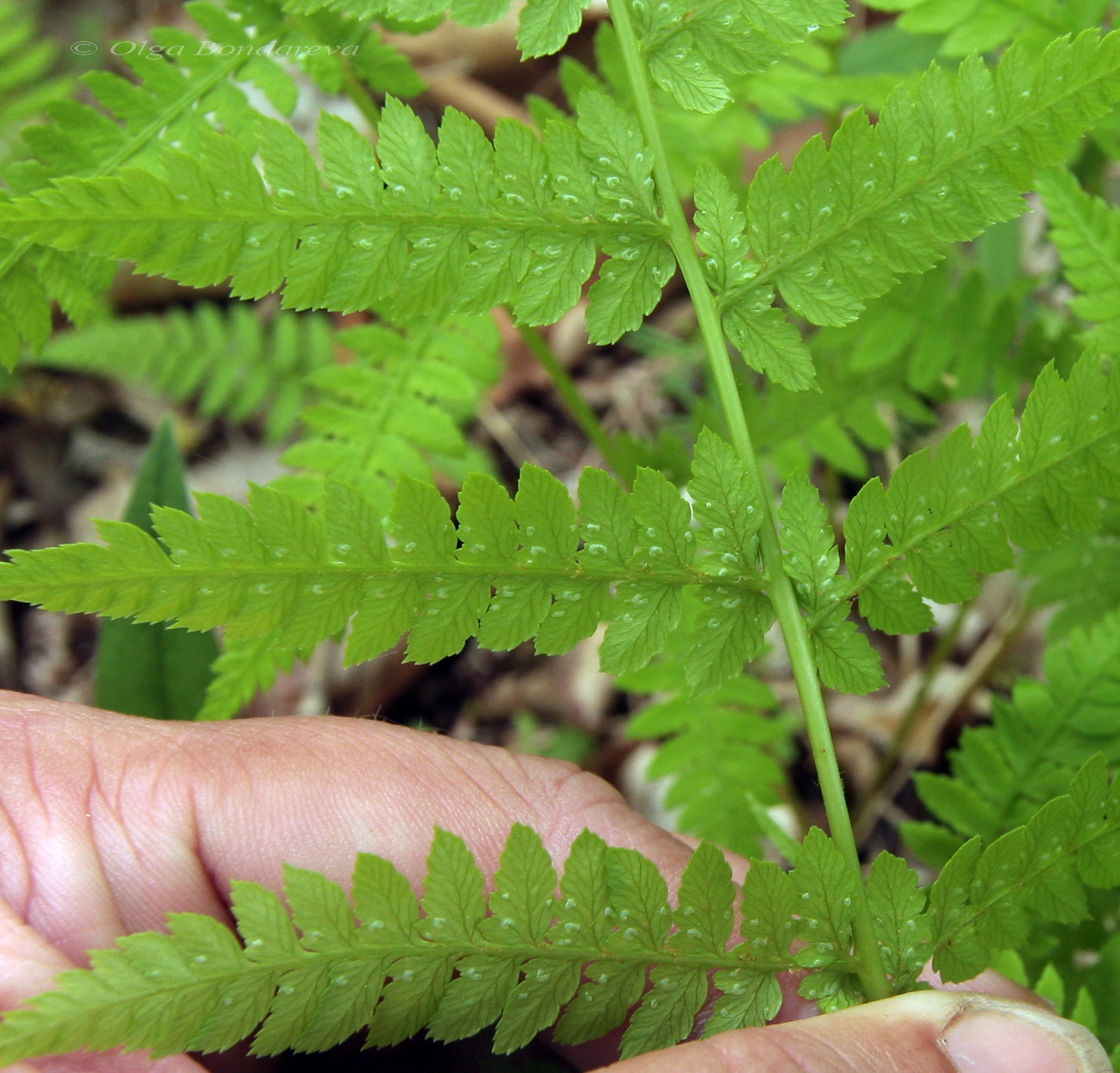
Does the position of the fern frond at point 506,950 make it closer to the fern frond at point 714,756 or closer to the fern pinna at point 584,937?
the fern pinna at point 584,937

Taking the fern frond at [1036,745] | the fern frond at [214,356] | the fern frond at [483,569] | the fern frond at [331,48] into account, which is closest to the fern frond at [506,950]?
the fern frond at [483,569]

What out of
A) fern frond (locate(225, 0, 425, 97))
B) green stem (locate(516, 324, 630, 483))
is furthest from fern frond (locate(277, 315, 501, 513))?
fern frond (locate(225, 0, 425, 97))

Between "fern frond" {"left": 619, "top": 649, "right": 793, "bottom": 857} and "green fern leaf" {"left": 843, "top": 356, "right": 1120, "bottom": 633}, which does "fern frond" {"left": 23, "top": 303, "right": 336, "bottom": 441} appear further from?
"green fern leaf" {"left": 843, "top": 356, "right": 1120, "bottom": 633}

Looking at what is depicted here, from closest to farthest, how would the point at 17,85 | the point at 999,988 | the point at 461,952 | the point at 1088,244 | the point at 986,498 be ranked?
the point at 461,952 < the point at 986,498 < the point at 999,988 < the point at 1088,244 < the point at 17,85

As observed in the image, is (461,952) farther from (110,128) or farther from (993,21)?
(993,21)

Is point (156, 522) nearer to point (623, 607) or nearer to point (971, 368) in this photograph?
point (623, 607)

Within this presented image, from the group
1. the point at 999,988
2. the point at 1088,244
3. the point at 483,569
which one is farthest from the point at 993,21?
the point at 999,988
